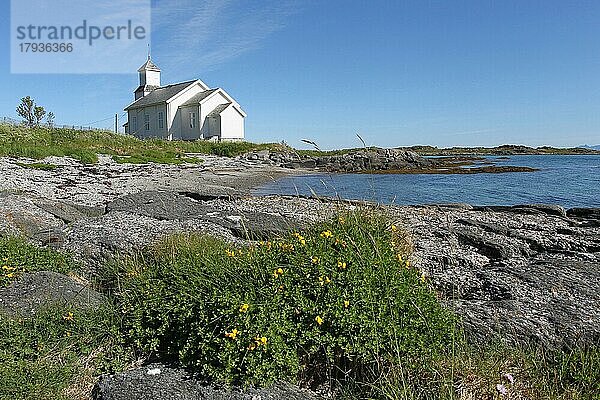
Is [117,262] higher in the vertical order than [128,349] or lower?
higher

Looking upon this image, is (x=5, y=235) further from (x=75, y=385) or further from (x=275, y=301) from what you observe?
(x=275, y=301)

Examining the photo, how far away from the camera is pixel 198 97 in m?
50.8

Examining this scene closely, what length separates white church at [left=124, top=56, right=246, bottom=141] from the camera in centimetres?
4903

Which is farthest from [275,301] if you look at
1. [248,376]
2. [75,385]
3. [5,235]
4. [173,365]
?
[5,235]

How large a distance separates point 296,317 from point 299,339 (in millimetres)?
166

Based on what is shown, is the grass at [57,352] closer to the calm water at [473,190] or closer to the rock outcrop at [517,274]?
the rock outcrop at [517,274]

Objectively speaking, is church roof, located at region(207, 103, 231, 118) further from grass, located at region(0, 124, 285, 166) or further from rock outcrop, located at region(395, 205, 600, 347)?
rock outcrop, located at region(395, 205, 600, 347)

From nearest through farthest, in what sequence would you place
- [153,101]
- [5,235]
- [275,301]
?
[275,301] → [5,235] → [153,101]

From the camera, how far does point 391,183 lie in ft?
93.1

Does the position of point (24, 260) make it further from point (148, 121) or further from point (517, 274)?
point (148, 121)

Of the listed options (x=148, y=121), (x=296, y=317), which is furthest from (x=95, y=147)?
(x=296, y=317)

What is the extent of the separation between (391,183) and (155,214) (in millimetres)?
→ 20358

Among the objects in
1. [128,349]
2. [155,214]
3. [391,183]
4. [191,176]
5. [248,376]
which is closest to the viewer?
[248,376]

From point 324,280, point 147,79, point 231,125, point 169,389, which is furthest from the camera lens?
point 147,79
